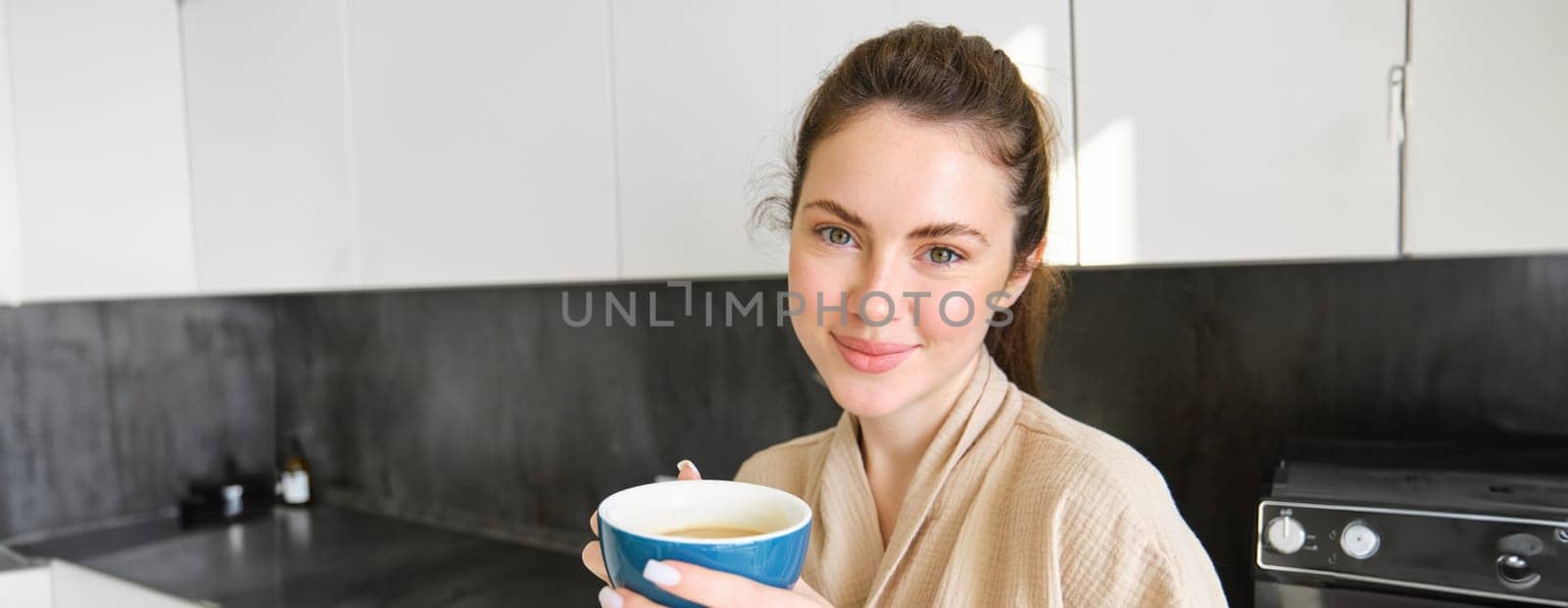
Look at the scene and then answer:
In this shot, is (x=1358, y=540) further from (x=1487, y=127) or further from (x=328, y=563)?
(x=328, y=563)

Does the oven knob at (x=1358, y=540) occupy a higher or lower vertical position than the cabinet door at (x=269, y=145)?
lower

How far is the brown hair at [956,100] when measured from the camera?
792 millimetres

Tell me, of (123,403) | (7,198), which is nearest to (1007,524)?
(7,198)

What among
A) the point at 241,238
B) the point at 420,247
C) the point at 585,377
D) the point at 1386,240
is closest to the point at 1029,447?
the point at 1386,240

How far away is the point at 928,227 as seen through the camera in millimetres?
755

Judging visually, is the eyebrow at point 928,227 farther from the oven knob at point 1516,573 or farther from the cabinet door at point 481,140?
the cabinet door at point 481,140

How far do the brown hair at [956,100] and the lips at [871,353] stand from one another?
6.2 inches

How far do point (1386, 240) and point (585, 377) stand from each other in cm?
143

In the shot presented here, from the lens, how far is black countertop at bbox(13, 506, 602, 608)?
5.52 ft

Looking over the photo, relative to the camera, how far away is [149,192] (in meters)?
1.94

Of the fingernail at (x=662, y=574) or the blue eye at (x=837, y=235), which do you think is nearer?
the fingernail at (x=662, y=574)

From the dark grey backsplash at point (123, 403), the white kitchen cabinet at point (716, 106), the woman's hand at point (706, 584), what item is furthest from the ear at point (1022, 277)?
the dark grey backsplash at point (123, 403)

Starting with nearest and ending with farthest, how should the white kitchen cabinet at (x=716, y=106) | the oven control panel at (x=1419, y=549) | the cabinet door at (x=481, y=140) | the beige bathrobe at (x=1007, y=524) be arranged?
the beige bathrobe at (x=1007, y=524), the oven control panel at (x=1419, y=549), the white kitchen cabinet at (x=716, y=106), the cabinet door at (x=481, y=140)

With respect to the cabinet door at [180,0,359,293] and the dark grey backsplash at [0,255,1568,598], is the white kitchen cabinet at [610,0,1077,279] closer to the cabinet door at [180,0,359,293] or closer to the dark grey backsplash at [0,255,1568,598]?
the dark grey backsplash at [0,255,1568,598]
